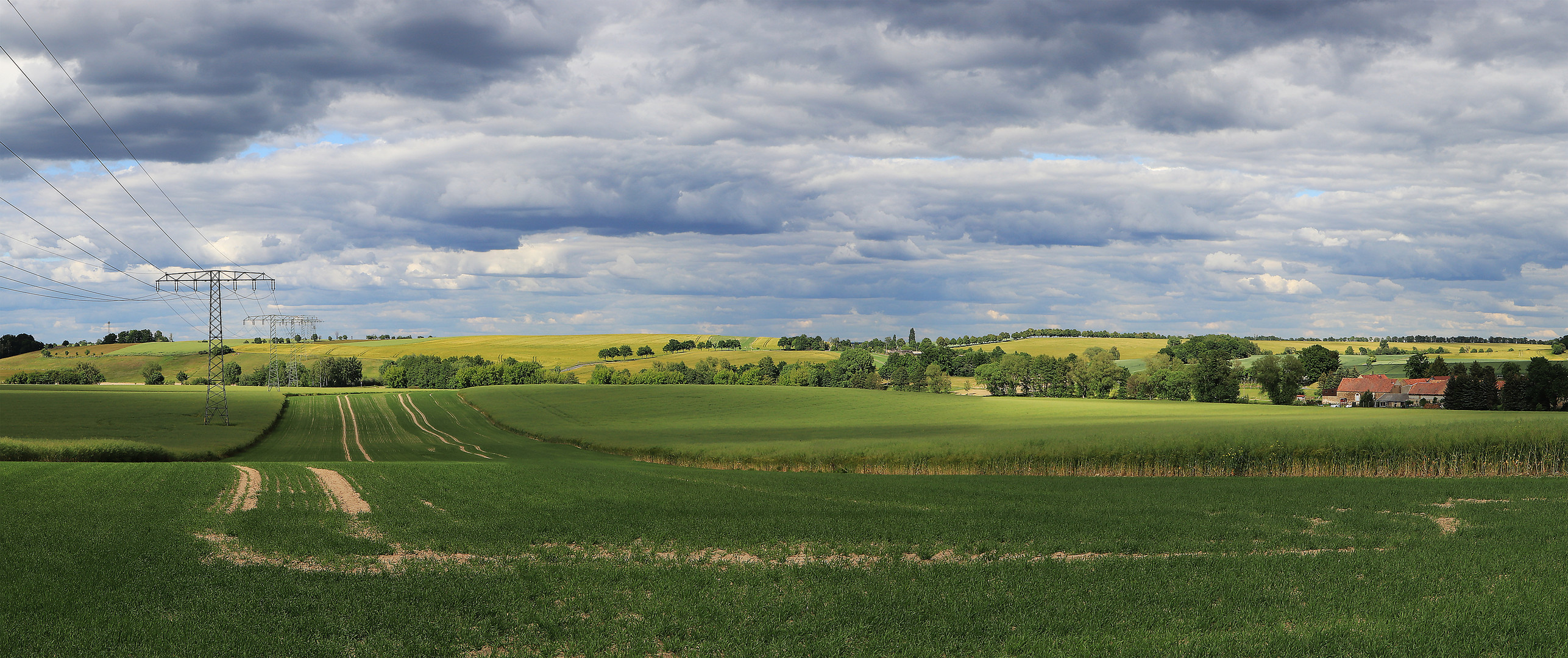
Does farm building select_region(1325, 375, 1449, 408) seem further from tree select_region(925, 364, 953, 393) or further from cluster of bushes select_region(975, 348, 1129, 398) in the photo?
tree select_region(925, 364, 953, 393)

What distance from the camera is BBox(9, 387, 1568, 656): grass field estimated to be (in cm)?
1198

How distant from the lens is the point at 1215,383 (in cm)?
13300

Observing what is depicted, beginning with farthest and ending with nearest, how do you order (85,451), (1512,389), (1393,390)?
(1393,390) < (1512,389) < (85,451)

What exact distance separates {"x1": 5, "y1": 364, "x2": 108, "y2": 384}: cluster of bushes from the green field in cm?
6536

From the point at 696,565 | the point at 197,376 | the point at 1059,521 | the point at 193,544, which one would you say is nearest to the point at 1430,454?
the point at 1059,521

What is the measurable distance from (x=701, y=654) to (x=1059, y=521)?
1389 cm

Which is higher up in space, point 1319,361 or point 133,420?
point 1319,361

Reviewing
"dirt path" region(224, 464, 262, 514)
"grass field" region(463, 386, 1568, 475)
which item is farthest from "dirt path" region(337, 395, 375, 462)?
"dirt path" region(224, 464, 262, 514)

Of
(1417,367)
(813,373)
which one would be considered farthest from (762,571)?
(1417,367)

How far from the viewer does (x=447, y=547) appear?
1878 centimetres

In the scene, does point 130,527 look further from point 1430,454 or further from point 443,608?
point 1430,454

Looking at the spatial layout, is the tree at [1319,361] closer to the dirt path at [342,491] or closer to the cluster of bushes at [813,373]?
the cluster of bushes at [813,373]

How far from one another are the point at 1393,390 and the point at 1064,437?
397ft

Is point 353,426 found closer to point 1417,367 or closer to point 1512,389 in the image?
point 1512,389
